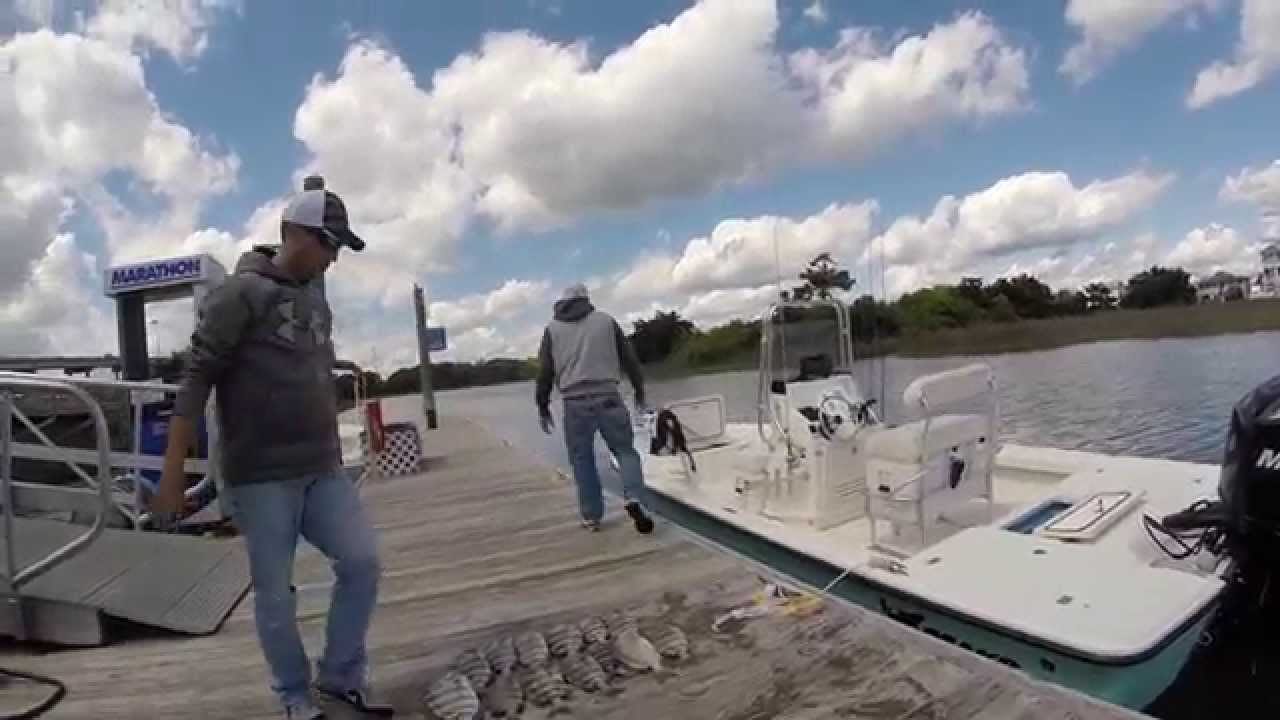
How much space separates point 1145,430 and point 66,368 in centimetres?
1421

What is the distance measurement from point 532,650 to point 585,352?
91.7 inches

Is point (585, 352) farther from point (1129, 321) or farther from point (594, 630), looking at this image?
point (1129, 321)

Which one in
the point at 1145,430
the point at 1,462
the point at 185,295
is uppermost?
the point at 185,295

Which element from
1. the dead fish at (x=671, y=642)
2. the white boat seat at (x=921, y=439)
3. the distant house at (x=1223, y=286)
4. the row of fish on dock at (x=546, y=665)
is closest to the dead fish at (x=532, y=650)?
the row of fish on dock at (x=546, y=665)

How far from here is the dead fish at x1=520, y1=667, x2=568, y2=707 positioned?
273 centimetres

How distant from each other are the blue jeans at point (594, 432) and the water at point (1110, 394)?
80.3 inches

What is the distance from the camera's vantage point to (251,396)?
2.29m

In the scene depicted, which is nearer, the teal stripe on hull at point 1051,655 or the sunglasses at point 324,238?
the sunglasses at point 324,238

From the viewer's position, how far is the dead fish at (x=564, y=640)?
10.2 feet

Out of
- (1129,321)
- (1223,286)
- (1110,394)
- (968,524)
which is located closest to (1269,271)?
(1223,286)

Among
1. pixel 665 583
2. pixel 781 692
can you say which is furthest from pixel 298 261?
pixel 665 583

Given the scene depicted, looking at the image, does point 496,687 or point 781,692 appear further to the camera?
point 496,687

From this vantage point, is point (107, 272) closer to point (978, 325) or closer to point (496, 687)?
point (496, 687)

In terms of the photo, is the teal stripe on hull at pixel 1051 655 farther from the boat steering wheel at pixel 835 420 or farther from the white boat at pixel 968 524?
the boat steering wheel at pixel 835 420
